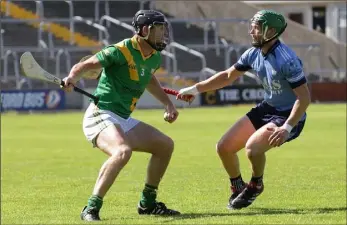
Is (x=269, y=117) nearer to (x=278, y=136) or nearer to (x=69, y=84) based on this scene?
(x=278, y=136)

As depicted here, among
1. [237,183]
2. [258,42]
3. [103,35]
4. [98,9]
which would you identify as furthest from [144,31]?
[98,9]

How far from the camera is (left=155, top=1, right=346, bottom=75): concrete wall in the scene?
44750mm

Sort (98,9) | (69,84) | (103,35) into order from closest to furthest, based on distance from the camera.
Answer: (69,84) → (103,35) → (98,9)

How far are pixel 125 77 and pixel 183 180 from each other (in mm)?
4314

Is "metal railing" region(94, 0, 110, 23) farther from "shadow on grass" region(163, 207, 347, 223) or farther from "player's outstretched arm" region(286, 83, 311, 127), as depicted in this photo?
"player's outstretched arm" region(286, 83, 311, 127)

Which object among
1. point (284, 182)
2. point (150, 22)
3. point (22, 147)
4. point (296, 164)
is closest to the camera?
point (150, 22)

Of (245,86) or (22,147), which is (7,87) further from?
(22,147)

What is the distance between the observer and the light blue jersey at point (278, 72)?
10289 mm

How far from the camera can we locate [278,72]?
10.4 meters

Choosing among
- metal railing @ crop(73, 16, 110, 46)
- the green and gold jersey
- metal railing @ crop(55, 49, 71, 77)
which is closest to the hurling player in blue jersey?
the green and gold jersey

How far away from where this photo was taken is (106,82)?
1020cm

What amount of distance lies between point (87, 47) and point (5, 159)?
21.3m

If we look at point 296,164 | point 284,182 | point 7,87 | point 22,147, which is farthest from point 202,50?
point 284,182

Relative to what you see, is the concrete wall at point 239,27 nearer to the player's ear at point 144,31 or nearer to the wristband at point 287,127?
the wristband at point 287,127
